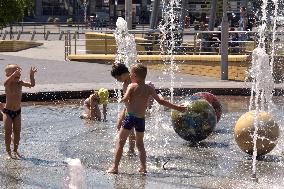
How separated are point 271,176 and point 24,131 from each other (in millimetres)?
4792

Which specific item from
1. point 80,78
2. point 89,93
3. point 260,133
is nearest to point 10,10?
point 89,93

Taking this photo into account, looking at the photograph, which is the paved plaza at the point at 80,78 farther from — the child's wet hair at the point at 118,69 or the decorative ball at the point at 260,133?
the decorative ball at the point at 260,133

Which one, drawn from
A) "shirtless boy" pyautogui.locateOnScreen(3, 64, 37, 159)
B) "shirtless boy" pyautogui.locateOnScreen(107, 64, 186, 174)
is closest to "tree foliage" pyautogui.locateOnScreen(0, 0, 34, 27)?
"shirtless boy" pyautogui.locateOnScreen(3, 64, 37, 159)

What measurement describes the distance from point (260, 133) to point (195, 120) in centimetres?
111

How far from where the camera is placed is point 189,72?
21.5 meters

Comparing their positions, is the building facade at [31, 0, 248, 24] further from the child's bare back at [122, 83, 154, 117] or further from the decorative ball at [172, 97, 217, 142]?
the child's bare back at [122, 83, 154, 117]

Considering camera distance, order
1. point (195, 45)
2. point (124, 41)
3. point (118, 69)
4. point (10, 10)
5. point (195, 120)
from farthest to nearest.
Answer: point (195, 45)
point (124, 41)
point (10, 10)
point (195, 120)
point (118, 69)

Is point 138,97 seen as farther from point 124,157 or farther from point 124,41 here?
point 124,41

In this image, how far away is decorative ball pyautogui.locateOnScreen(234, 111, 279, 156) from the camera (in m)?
9.62

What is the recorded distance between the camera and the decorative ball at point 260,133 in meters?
9.62

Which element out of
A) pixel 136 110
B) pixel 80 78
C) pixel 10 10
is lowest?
pixel 80 78

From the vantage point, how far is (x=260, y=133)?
9609 mm

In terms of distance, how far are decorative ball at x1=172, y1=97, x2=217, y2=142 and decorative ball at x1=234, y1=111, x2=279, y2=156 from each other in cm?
70

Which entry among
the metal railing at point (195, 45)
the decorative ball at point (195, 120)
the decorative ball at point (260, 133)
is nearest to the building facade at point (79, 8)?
the metal railing at point (195, 45)
